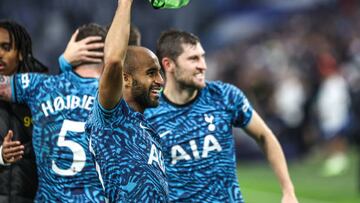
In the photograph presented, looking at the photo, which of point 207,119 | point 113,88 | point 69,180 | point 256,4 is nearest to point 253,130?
point 207,119

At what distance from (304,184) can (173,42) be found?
35.4ft

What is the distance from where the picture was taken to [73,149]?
7.74 metres

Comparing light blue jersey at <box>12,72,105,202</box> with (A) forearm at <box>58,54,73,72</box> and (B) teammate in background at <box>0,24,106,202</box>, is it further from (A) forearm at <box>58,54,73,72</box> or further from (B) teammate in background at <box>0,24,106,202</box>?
(A) forearm at <box>58,54,73,72</box>

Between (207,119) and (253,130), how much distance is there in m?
0.37

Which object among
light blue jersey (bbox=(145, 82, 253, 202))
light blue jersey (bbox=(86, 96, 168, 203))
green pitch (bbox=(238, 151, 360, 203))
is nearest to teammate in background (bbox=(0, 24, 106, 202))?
light blue jersey (bbox=(145, 82, 253, 202))

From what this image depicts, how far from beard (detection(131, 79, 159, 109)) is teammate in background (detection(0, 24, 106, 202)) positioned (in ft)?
4.45

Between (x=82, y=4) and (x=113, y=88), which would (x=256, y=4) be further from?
(x=113, y=88)

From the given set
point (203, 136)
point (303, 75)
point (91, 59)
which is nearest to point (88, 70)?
point (91, 59)

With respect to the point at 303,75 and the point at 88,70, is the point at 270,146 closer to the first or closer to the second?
the point at 88,70

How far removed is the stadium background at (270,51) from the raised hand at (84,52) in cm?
Answer: 902

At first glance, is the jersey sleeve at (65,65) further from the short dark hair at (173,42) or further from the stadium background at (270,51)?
the stadium background at (270,51)

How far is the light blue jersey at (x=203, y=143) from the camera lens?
8297mm

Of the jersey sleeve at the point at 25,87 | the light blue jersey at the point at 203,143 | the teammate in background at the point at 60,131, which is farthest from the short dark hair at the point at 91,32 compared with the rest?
the light blue jersey at the point at 203,143

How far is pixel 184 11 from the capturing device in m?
22.8
